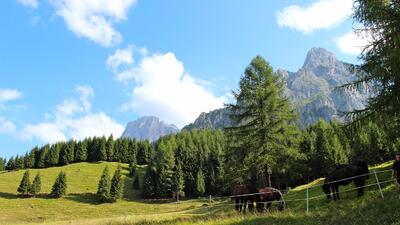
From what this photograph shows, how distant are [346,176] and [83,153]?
152354 mm

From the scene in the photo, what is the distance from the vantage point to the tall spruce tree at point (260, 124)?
3216 centimetres

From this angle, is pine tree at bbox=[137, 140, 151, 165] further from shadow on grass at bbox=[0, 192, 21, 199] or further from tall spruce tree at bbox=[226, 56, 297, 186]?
tall spruce tree at bbox=[226, 56, 297, 186]

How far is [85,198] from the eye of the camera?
10144 cm

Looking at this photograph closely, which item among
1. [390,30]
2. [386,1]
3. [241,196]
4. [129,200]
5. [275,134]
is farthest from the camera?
[129,200]

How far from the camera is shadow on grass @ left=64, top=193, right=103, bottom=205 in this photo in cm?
9812

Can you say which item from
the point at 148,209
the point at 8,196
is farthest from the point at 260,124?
the point at 8,196

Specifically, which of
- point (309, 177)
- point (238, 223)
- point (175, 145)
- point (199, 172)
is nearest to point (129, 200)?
point (199, 172)

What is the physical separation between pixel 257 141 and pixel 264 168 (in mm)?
2318

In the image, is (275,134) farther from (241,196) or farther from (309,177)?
(309,177)

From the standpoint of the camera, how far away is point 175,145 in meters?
134

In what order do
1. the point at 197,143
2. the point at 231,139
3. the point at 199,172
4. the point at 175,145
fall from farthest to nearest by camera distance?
the point at 197,143, the point at 175,145, the point at 199,172, the point at 231,139

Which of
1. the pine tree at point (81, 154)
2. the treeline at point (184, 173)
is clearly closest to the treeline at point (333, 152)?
the treeline at point (184, 173)

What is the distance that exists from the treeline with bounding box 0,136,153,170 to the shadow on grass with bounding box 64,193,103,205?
174 feet

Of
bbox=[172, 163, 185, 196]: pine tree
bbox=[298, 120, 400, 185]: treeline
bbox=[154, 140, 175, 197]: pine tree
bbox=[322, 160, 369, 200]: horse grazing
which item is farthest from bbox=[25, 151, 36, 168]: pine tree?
bbox=[322, 160, 369, 200]: horse grazing
